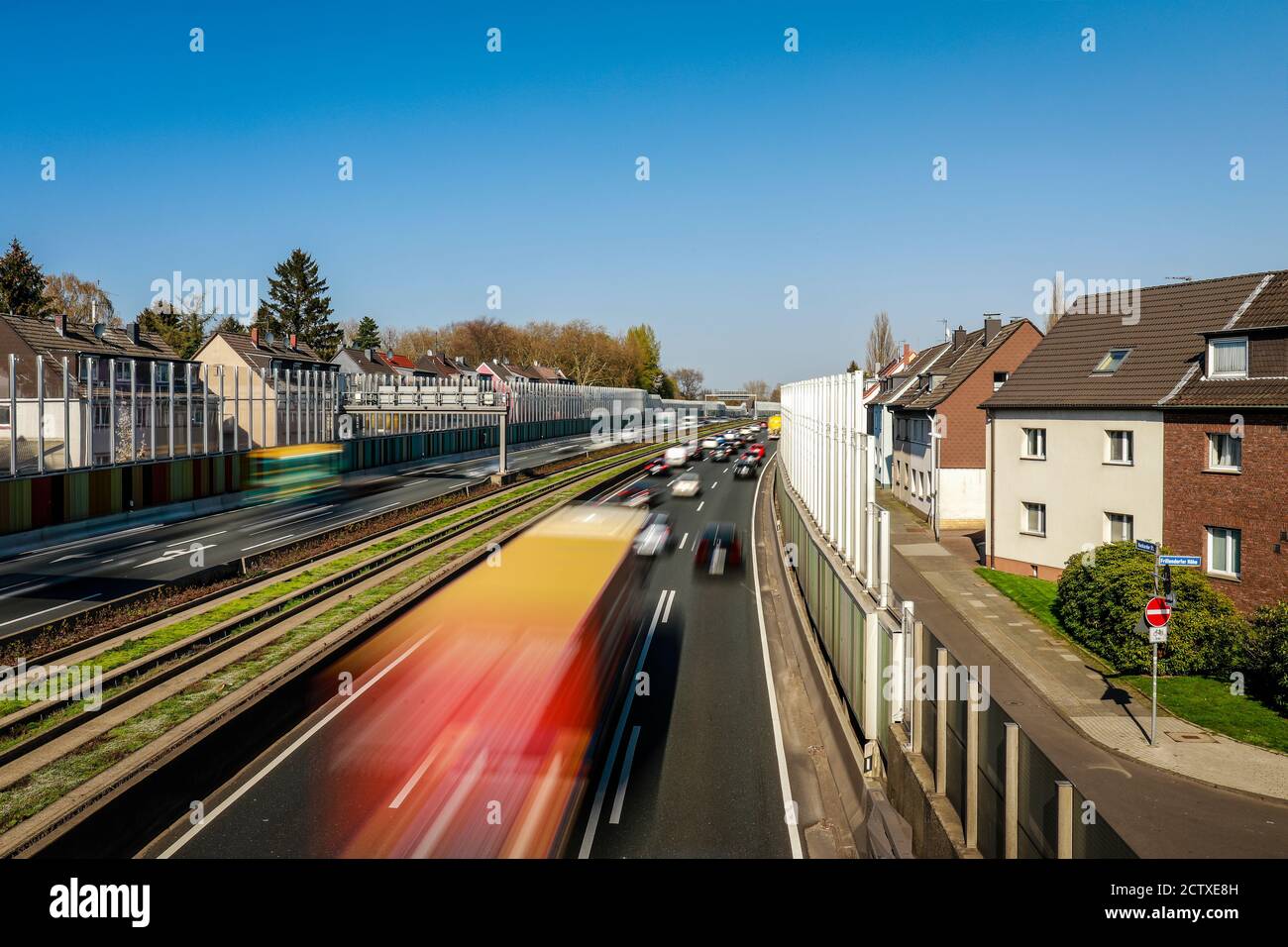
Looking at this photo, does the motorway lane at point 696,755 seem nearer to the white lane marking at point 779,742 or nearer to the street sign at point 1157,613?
the white lane marking at point 779,742

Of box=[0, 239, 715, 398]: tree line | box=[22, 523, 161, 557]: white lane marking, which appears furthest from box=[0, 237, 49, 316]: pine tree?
box=[22, 523, 161, 557]: white lane marking

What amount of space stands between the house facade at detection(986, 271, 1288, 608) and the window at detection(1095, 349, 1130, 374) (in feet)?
0.22

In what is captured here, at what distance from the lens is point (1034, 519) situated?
35.2 meters

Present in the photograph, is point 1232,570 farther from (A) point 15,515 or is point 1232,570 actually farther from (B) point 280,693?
(A) point 15,515

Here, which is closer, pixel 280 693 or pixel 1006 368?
pixel 280 693

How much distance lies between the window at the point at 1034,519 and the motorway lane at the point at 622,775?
65.6 feet

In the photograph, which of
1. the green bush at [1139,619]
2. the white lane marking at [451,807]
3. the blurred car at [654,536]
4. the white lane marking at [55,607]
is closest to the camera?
the white lane marking at [451,807]

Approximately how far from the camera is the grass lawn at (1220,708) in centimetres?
1833

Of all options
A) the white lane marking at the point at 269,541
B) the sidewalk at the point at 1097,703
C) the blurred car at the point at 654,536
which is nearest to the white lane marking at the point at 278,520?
the white lane marking at the point at 269,541
